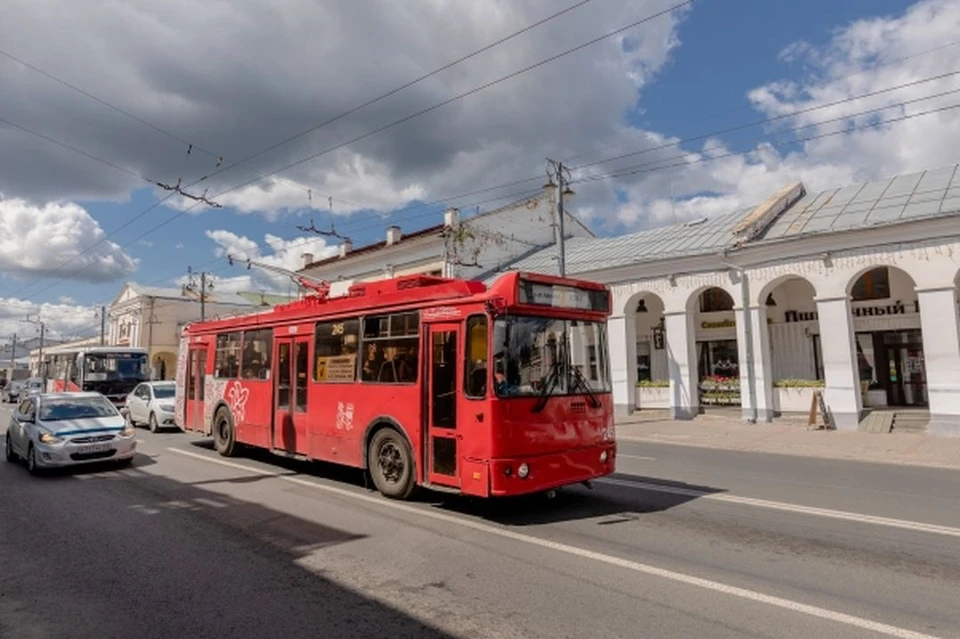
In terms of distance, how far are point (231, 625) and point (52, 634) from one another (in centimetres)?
126

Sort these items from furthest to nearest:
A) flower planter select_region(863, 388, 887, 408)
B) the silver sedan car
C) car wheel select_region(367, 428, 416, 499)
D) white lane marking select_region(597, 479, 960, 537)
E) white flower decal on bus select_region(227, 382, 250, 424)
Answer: flower planter select_region(863, 388, 887, 408)
white flower decal on bus select_region(227, 382, 250, 424)
the silver sedan car
car wheel select_region(367, 428, 416, 499)
white lane marking select_region(597, 479, 960, 537)

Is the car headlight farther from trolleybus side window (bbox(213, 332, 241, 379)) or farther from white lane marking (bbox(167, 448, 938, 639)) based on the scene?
white lane marking (bbox(167, 448, 938, 639))

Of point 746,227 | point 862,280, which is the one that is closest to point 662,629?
point 746,227

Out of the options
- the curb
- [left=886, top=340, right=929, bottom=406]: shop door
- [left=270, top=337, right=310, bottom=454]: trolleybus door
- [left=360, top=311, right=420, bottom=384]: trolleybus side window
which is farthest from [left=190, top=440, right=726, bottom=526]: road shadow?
[left=886, top=340, right=929, bottom=406]: shop door

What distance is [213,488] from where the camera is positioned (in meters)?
9.08

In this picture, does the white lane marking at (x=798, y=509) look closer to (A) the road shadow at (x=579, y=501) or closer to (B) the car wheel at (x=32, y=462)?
(A) the road shadow at (x=579, y=501)

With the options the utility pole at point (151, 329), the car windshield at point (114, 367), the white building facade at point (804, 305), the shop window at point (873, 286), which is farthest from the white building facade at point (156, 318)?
the shop window at point (873, 286)

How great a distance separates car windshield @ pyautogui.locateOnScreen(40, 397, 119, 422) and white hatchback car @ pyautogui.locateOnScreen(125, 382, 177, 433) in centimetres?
568

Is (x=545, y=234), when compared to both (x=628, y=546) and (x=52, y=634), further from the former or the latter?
(x=52, y=634)

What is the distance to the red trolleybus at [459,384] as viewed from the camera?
22.4ft

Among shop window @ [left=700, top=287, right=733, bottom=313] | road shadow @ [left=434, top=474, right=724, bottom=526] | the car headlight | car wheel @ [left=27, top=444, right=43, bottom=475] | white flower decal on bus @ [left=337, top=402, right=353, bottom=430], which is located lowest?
road shadow @ [left=434, top=474, right=724, bottom=526]

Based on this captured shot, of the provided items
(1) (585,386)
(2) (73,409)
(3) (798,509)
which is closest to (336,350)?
(1) (585,386)

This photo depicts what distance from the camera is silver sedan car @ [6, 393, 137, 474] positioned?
1051 cm

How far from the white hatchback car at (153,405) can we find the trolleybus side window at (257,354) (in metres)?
7.21
